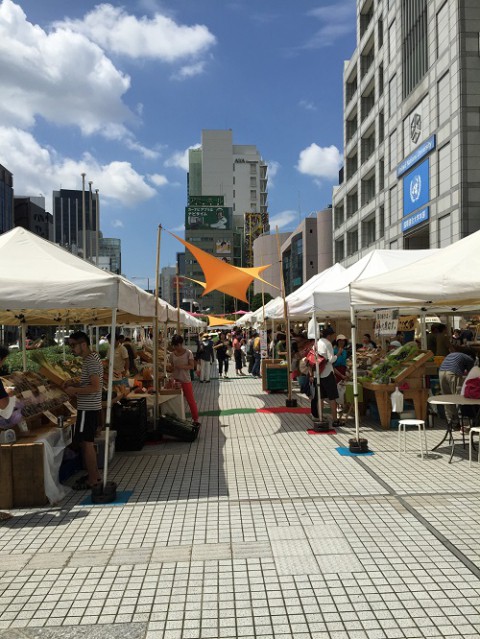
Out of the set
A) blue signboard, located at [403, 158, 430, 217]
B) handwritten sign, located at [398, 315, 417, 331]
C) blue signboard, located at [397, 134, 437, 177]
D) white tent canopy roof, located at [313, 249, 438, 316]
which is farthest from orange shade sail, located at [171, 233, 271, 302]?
blue signboard, located at [397, 134, 437, 177]

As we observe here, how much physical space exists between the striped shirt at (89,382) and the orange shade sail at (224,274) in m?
7.50

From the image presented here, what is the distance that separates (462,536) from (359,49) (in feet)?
168

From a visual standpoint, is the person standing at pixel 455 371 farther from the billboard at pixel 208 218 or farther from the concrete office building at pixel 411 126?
the billboard at pixel 208 218

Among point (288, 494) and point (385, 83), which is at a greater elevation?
point (385, 83)

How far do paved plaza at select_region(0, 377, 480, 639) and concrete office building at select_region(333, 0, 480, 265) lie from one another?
77.6 ft

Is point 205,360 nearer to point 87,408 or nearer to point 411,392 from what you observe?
point 411,392

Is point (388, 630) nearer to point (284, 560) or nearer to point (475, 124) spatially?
point (284, 560)

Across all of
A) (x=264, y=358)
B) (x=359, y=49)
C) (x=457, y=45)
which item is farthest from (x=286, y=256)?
(x=264, y=358)

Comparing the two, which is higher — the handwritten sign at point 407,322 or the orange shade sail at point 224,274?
the orange shade sail at point 224,274

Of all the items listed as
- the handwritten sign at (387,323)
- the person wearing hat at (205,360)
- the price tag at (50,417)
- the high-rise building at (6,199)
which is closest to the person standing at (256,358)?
the person wearing hat at (205,360)

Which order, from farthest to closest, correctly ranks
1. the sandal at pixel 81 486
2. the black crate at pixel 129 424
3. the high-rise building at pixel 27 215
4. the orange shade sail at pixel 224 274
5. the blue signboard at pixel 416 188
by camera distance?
1. the high-rise building at pixel 27 215
2. the blue signboard at pixel 416 188
3. the orange shade sail at pixel 224 274
4. the black crate at pixel 129 424
5. the sandal at pixel 81 486

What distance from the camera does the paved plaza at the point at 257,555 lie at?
11.3ft

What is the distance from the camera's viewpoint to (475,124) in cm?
2638

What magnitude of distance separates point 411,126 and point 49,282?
33.0 metres
